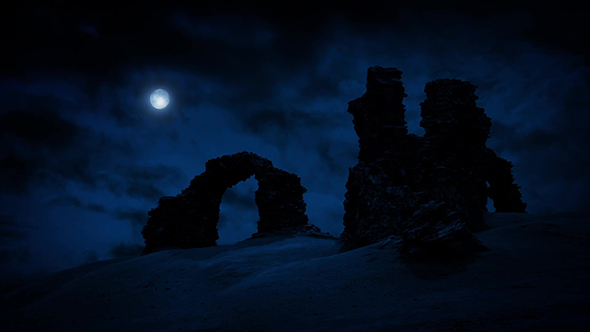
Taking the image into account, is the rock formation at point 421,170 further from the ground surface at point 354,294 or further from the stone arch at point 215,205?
the stone arch at point 215,205

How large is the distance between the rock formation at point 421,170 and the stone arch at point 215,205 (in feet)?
20.8

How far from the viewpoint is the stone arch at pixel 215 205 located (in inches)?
996

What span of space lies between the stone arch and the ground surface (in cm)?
929

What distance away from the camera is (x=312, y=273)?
1083 cm

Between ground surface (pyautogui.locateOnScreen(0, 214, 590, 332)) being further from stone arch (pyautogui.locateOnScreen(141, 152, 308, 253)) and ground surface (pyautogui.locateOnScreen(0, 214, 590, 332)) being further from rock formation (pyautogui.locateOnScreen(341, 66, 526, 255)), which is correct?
stone arch (pyautogui.locateOnScreen(141, 152, 308, 253))

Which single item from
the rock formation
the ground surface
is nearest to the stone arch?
the rock formation

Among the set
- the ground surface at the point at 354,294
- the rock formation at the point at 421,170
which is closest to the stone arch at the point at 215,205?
the rock formation at the point at 421,170

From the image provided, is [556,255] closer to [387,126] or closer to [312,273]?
[312,273]

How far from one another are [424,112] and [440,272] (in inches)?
419

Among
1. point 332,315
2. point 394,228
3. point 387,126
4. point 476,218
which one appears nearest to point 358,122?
point 387,126

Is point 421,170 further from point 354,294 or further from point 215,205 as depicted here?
point 215,205

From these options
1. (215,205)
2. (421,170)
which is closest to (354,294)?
(421,170)

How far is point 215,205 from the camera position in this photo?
29.0m

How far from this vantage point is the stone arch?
83.0 ft
